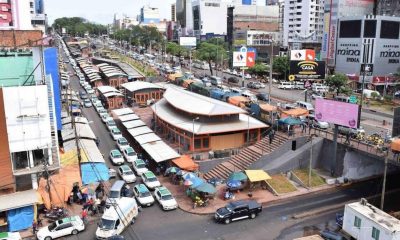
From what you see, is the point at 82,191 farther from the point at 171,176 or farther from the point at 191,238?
the point at 191,238

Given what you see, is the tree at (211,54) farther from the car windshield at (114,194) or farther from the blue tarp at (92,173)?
the car windshield at (114,194)

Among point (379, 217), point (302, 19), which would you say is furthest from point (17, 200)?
point (302, 19)

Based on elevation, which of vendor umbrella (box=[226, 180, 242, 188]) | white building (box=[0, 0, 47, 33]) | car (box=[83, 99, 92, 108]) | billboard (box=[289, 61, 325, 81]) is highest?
white building (box=[0, 0, 47, 33])

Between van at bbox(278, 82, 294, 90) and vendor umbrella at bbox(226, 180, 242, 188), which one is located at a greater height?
van at bbox(278, 82, 294, 90)

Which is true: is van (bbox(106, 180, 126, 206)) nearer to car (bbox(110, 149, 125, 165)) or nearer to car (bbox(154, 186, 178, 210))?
car (bbox(154, 186, 178, 210))

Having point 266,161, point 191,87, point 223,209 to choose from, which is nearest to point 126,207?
point 223,209

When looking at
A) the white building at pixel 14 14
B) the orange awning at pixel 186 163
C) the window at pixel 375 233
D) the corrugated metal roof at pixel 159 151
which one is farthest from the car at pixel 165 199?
the white building at pixel 14 14

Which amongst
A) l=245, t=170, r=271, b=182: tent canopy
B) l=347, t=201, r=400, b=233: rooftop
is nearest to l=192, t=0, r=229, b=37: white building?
l=245, t=170, r=271, b=182: tent canopy
